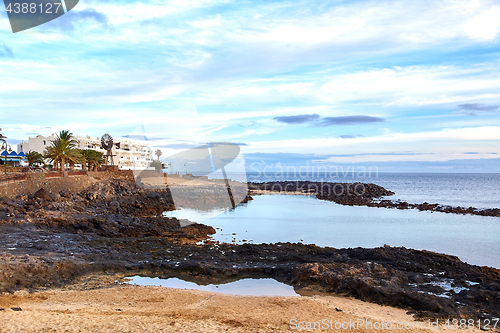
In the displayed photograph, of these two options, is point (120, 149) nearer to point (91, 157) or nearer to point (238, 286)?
point (91, 157)

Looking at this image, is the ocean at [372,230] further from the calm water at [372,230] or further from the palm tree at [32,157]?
the palm tree at [32,157]

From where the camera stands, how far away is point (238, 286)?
522 inches

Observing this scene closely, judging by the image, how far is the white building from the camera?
7588 cm

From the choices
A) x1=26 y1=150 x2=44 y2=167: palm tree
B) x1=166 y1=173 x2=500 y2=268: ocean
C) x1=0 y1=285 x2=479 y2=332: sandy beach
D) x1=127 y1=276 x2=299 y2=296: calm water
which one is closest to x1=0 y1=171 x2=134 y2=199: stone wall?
x1=166 y1=173 x2=500 y2=268: ocean

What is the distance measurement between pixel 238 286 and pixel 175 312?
3807 mm

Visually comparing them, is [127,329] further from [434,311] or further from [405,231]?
[405,231]

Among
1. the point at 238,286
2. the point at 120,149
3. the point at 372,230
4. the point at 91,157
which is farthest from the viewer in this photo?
the point at 120,149

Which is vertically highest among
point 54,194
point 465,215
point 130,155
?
point 130,155

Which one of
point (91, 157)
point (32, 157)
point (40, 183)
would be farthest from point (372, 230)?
point (32, 157)

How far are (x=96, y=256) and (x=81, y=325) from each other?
7609 mm

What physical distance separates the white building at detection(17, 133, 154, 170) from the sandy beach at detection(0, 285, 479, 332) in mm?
75858

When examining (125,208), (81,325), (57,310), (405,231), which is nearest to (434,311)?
(81,325)

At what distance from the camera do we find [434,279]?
13.3 m

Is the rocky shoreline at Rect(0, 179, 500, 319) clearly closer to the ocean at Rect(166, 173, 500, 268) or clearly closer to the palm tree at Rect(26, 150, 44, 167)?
the ocean at Rect(166, 173, 500, 268)
